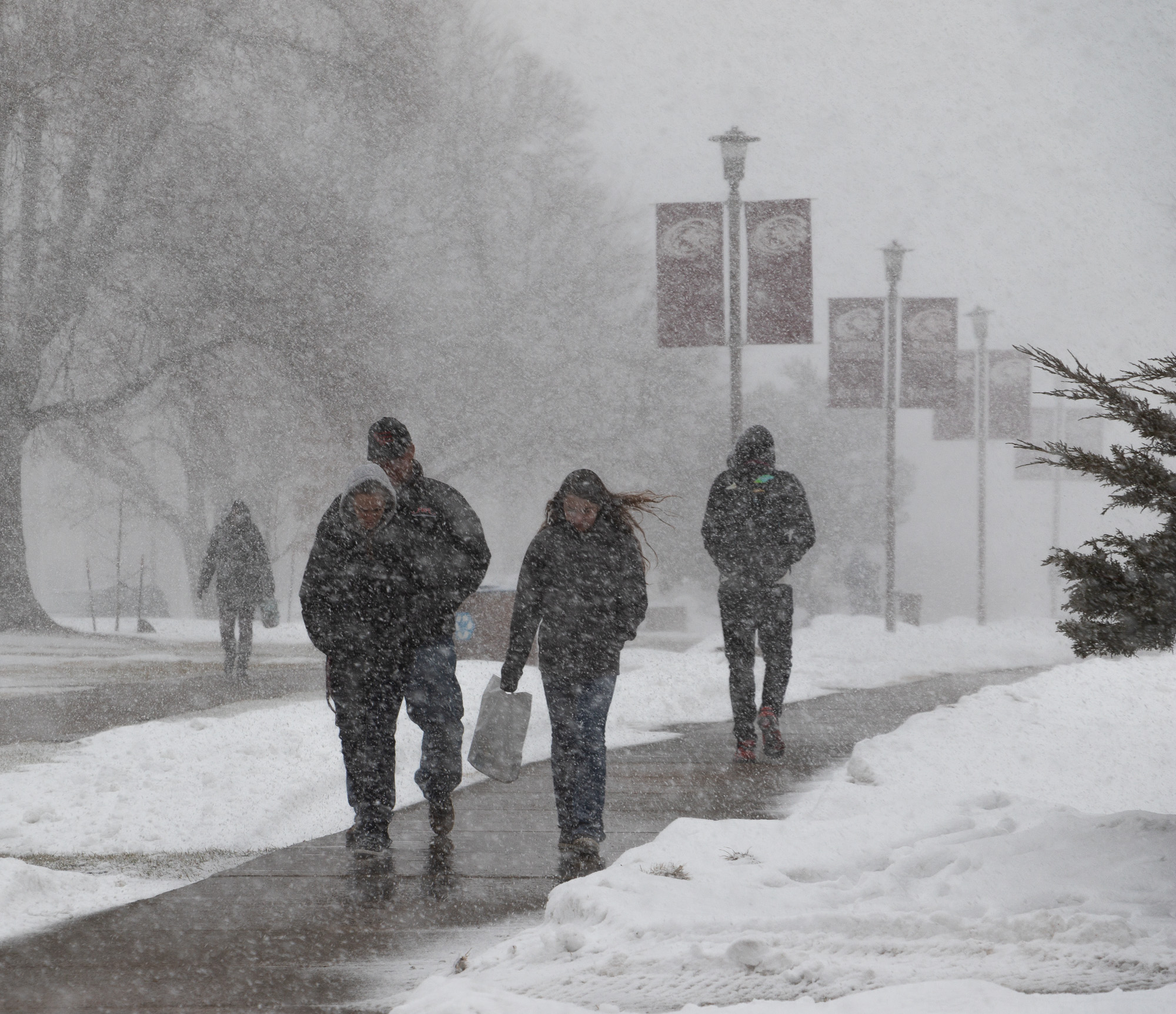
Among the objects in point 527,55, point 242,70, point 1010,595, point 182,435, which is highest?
point 527,55

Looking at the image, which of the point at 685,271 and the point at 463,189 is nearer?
the point at 685,271

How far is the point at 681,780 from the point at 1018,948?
4058 mm

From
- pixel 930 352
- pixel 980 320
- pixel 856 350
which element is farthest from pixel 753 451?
pixel 980 320

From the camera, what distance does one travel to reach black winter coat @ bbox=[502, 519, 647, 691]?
5.64 metres

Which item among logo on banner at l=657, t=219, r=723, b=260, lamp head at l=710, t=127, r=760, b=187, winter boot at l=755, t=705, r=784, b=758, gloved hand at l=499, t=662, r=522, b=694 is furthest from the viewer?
lamp head at l=710, t=127, r=760, b=187

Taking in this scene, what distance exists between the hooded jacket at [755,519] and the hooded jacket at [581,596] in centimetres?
229

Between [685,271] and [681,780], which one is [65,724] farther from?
[685,271]

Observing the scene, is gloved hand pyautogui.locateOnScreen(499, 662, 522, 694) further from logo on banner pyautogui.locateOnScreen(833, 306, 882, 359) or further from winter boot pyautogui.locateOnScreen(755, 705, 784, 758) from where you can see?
logo on banner pyautogui.locateOnScreen(833, 306, 882, 359)

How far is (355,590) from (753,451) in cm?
301

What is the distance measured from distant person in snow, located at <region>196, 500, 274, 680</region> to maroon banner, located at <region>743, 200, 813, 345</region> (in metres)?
5.81

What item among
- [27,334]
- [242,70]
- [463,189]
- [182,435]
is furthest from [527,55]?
[27,334]

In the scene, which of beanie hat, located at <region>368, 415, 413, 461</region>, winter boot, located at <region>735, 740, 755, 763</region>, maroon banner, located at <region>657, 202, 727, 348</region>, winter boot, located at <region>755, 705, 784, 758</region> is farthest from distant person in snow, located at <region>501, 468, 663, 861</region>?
maroon banner, located at <region>657, 202, 727, 348</region>

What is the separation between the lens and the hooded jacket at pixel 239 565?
14938 mm

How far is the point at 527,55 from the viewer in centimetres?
2872
